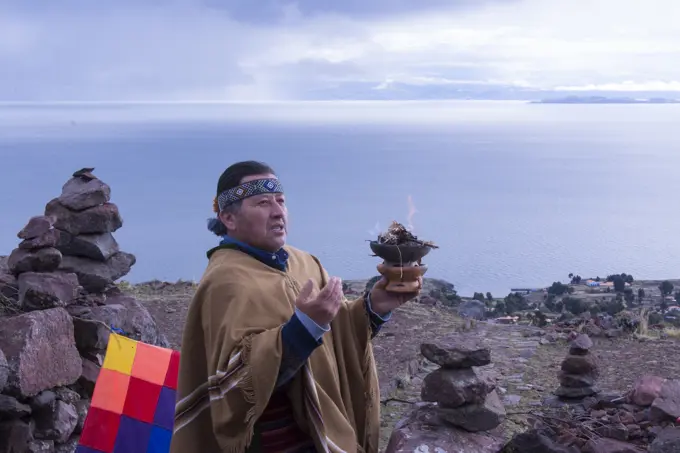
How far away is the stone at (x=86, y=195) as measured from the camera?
720 cm

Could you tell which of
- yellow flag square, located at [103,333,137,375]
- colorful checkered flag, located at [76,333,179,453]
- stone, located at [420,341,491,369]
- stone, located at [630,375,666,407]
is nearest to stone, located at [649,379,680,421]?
stone, located at [630,375,666,407]

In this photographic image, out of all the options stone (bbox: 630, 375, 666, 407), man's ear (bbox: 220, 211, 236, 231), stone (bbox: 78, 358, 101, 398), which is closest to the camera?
man's ear (bbox: 220, 211, 236, 231)

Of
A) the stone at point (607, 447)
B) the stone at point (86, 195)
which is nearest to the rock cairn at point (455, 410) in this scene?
the stone at point (607, 447)

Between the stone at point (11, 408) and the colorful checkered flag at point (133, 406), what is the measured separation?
629mm

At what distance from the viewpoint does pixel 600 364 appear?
8977 millimetres

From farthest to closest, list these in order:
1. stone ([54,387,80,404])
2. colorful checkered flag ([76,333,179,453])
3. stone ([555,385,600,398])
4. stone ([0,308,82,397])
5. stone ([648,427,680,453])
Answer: stone ([555,385,600,398]) < stone ([54,387,80,404]) < stone ([0,308,82,397]) < colorful checkered flag ([76,333,179,453]) < stone ([648,427,680,453])

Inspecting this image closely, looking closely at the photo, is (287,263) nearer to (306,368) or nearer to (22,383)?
(306,368)

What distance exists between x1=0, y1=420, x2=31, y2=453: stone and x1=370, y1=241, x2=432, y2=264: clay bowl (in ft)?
10.2

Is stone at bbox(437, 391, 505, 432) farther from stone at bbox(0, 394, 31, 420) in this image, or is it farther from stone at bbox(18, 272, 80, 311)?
stone at bbox(18, 272, 80, 311)

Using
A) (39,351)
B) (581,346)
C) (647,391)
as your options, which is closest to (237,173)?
(39,351)

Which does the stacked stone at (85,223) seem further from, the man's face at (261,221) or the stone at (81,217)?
the man's face at (261,221)

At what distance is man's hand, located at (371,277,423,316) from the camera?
11.5 feet

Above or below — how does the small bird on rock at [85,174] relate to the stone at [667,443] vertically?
above

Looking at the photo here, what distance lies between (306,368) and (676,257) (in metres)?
45.7
